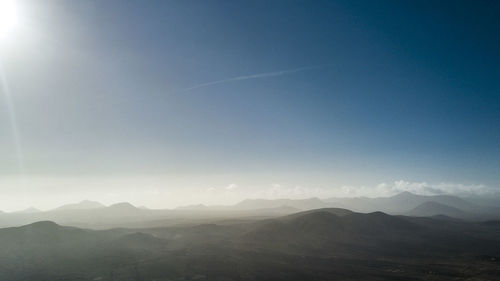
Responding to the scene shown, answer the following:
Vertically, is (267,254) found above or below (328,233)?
above

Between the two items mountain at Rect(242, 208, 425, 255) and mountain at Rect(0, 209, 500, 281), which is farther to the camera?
mountain at Rect(242, 208, 425, 255)

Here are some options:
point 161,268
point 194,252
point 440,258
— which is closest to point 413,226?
point 440,258

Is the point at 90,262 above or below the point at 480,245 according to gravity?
above

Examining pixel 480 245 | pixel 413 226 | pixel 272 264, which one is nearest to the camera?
pixel 272 264

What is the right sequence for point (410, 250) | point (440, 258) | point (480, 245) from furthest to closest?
point (480, 245) → point (410, 250) → point (440, 258)

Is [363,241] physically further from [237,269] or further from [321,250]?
[237,269]

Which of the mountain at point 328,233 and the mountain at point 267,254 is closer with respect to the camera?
the mountain at point 267,254

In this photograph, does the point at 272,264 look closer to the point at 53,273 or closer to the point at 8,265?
the point at 53,273

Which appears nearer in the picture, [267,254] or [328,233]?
[267,254]

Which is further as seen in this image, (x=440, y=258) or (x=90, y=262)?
(x=440, y=258)

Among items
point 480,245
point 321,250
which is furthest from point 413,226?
point 321,250
